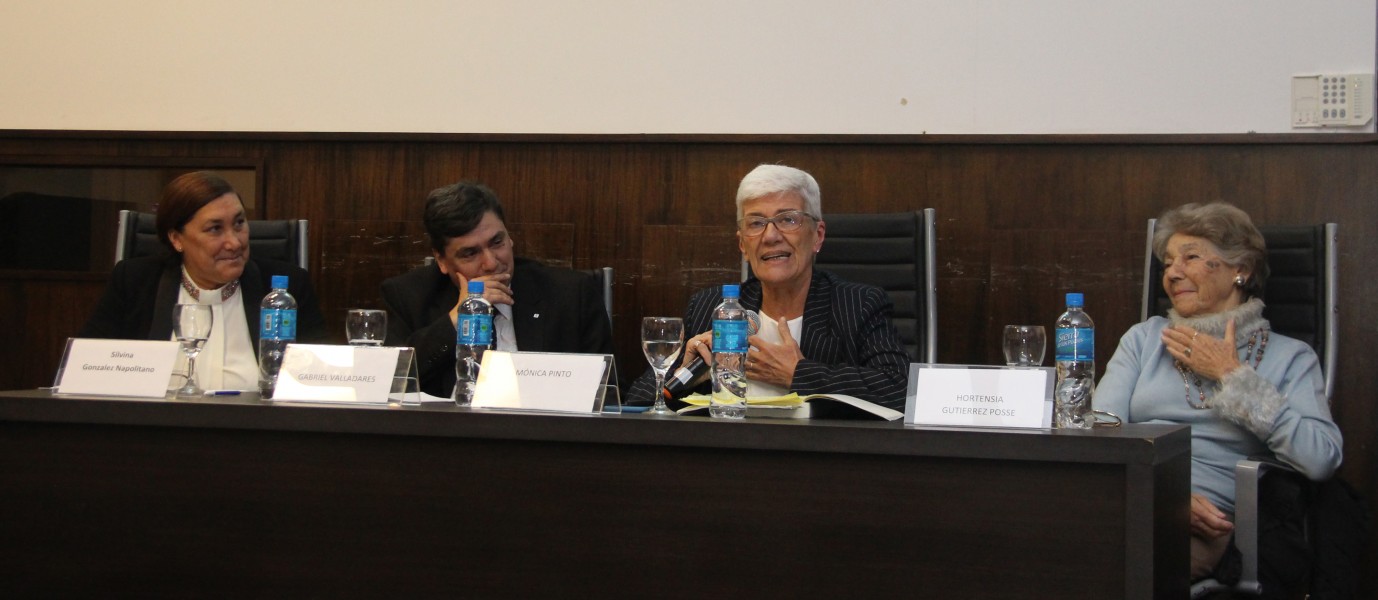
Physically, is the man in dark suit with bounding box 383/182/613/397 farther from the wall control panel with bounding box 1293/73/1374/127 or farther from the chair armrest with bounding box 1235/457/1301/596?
the wall control panel with bounding box 1293/73/1374/127

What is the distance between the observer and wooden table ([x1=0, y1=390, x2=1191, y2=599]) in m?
1.32

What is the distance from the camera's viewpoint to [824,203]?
3268 millimetres

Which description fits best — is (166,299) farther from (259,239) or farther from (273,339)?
(273,339)

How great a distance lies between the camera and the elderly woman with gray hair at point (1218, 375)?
7.22 feet

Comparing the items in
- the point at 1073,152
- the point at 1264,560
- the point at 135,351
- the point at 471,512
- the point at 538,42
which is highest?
the point at 538,42

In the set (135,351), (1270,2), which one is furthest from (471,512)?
(1270,2)

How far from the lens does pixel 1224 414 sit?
226 cm

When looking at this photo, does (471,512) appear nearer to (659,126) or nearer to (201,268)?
(201,268)

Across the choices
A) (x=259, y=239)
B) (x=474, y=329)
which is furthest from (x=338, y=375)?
(x=259, y=239)

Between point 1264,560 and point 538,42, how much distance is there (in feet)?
7.79

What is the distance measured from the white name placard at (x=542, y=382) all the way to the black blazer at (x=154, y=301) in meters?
1.21

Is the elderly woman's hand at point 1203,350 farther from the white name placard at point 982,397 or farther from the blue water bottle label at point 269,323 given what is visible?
the blue water bottle label at point 269,323

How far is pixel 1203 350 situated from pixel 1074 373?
99cm

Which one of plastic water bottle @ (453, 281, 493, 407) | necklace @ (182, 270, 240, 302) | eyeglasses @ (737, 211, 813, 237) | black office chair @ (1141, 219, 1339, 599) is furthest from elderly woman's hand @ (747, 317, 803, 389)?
necklace @ (182, 270, 240, 302)
